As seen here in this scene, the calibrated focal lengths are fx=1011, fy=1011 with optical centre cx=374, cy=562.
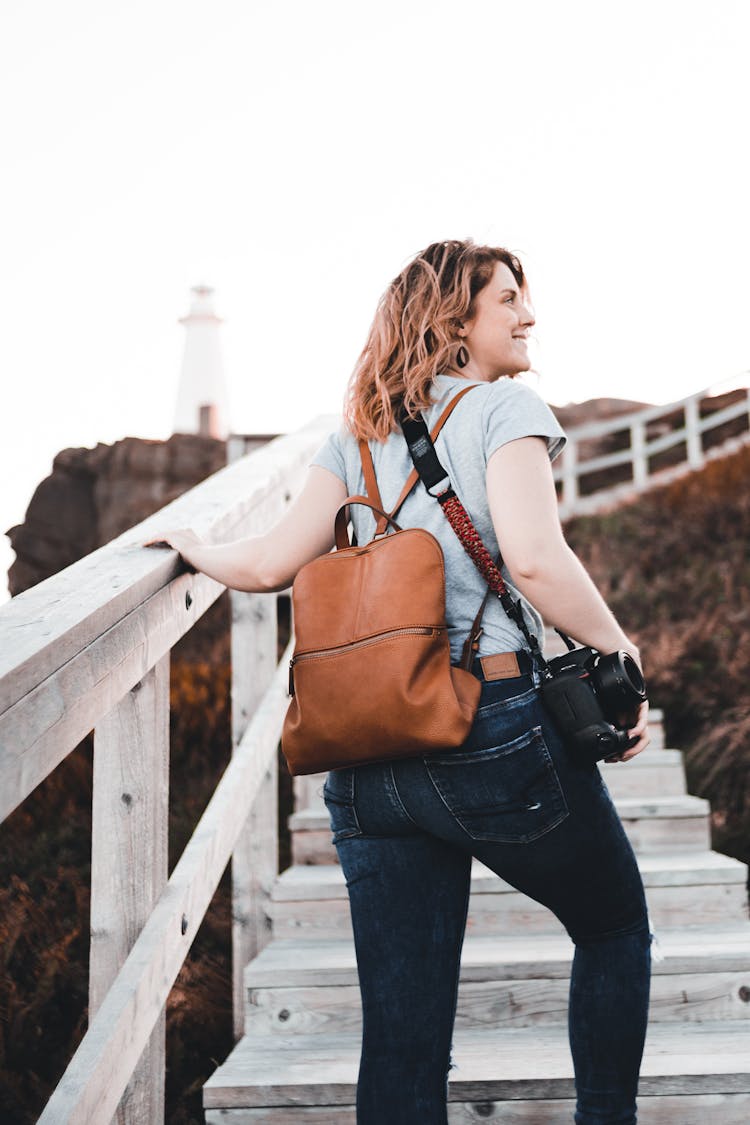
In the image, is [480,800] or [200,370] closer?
[480,800]

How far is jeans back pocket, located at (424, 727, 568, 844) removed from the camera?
123 cm

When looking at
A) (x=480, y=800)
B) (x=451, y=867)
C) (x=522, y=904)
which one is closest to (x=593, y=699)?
(x=480, y=800)

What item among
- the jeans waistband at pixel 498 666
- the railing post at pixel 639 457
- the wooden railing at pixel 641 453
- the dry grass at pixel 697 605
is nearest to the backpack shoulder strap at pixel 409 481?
the jeans waistband at pixel 498 666

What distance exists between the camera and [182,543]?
165 centimetres

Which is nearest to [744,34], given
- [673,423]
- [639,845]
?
[639,845]

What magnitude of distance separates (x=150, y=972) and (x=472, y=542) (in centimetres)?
74

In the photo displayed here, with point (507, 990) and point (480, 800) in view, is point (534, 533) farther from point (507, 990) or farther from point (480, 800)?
point (507, 990)

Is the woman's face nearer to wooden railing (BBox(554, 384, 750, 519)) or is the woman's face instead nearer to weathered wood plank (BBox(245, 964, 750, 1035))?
weathered wood plank (BBox(245, 964, 750, 1035))

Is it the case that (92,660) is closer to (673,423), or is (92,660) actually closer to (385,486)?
(385,486)

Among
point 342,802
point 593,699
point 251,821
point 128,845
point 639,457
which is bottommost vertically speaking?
point 251,821

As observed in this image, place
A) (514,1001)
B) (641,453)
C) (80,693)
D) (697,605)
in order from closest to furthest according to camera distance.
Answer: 1. (80,693)
2. (514,1001)
3. (697,605)
4. (641,453)

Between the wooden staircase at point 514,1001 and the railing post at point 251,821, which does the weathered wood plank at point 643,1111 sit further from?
the railing post at point 251,821

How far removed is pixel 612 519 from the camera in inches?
328

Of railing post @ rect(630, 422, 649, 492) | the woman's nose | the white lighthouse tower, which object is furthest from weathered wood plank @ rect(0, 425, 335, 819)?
the white lighthouse tower
